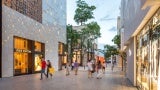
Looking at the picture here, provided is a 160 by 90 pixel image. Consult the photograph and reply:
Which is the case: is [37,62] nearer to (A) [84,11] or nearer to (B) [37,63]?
(B) [37,63]

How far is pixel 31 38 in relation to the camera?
36.8 meters

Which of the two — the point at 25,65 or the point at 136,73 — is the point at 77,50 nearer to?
A: the point at 25,65

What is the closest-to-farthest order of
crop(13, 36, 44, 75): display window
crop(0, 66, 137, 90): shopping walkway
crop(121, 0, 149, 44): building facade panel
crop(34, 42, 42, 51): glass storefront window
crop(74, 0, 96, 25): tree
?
crop(121, 0, 149, 44): building facade panel → crop(0, 66, 137, 90): shopping walkway → crop(13, 36, 44, 75): display window → crop(34, 42, 42, 51): glass storefront window → crop(74, 0, 96, 25): tree

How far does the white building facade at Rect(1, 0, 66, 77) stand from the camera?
99.3ft

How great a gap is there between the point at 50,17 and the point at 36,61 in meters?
8.21

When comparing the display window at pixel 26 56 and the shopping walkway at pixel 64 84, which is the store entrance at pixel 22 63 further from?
the shopping walkway at pixel 64 84

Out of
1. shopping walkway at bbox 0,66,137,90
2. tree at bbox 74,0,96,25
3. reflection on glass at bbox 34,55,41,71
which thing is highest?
tree at bbox 74,0,96,25

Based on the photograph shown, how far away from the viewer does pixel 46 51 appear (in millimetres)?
44031

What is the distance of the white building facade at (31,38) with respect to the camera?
99.3 feet

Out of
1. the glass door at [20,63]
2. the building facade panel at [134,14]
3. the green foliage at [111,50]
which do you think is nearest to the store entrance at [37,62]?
the glass door at [20,63]

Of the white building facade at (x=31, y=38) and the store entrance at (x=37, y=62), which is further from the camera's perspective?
the store entrance at (x=37, y=62)

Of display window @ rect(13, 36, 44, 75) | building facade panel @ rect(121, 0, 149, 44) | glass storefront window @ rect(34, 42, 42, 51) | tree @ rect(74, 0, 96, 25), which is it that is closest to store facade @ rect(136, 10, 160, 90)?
building facade panel @ rect(121, 0, 149, 44)

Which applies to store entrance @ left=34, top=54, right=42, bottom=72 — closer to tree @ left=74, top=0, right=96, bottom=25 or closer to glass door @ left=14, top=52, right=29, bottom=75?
glass door @ left=14, top=52, right=29, bottom=75

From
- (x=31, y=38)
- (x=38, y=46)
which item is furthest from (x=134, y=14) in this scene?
(x=38, y=46)
